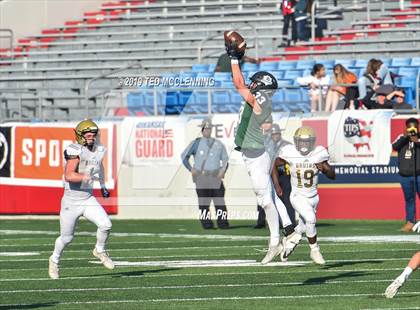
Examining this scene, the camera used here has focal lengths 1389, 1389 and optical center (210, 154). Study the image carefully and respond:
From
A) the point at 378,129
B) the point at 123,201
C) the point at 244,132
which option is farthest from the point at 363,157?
the point at 244,132

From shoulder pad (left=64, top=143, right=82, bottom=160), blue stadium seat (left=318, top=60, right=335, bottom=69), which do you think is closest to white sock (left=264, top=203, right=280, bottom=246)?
shoulder pad (left=64, top=143, right=82, bottom=160)

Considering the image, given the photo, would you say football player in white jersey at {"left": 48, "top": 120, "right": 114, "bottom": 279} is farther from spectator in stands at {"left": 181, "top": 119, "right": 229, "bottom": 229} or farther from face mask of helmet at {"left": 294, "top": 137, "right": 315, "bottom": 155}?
spectator in stands at {"left": 181, "top": 119, "right": 229, "bottom": 229}

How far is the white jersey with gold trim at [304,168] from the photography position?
562 inches

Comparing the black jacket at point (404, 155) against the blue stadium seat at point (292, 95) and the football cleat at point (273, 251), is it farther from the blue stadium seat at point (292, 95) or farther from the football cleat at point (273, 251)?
the football cleat at point (273, 251)

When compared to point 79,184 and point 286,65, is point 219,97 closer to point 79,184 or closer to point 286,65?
point 286,65

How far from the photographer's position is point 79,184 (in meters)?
13.6

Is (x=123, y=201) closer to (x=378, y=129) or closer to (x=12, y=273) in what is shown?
(x=378, y=129)

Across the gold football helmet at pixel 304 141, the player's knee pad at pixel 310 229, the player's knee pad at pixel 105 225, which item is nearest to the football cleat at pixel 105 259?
the player's knee pad at pixel 105 225

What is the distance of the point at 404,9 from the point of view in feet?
96.7

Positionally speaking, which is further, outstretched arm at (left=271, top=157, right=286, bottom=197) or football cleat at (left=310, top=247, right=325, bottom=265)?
football cleat at (left=310, top=247, right=325, bottom=265)

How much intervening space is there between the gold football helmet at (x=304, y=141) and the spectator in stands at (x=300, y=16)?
49.0ft

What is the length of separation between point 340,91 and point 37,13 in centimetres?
1437

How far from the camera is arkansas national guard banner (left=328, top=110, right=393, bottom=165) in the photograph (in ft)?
74.4

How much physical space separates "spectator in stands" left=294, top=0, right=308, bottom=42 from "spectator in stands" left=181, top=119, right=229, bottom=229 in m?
7.06
